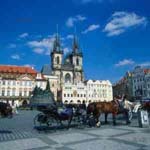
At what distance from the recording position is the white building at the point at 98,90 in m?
107

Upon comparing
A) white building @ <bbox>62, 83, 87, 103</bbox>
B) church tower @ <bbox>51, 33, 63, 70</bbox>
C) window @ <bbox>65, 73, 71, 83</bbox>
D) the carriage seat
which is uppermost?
church tower @ <bbox>51, 33, 63, 70</bbox>

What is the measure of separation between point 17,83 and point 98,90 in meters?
38.4

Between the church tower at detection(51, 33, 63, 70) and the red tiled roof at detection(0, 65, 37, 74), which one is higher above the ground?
the church tower at detection(51, 33, 63, 70)

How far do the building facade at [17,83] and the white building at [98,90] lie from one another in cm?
2374

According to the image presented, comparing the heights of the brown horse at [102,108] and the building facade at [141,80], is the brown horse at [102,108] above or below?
below

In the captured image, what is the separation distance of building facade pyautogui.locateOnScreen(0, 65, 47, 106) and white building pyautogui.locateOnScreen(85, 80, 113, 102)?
23741 millimetres

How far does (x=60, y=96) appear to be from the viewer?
101438 millimetres

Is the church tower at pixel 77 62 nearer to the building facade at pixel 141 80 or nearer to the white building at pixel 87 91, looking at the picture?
the white building at pixel 87 91

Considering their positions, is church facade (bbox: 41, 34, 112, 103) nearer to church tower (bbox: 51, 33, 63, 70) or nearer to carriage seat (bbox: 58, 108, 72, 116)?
church tower (bbox: 51, 33, 63, 70)

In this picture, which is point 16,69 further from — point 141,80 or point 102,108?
point 102,108

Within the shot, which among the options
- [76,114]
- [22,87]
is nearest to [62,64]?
[22,87]

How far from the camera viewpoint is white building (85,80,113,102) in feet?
351

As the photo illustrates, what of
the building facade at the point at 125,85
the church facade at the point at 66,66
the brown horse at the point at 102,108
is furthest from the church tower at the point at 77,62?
the brown horse at the point at 102,108

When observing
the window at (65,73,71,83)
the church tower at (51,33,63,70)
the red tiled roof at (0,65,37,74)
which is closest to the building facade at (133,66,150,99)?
the window at (65,73,71,83)
